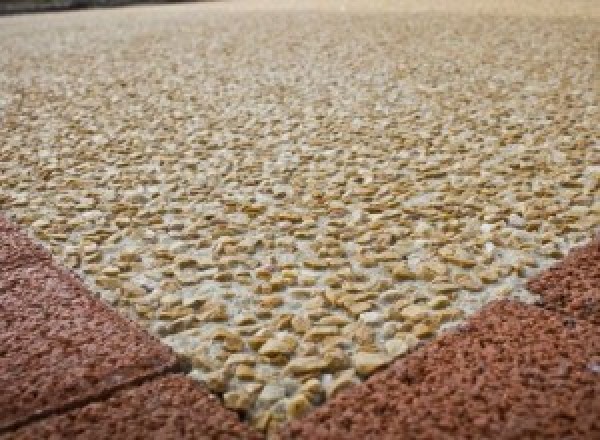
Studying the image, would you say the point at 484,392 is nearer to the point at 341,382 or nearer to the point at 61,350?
the point at 341,382

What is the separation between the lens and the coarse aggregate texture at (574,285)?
2.01 m

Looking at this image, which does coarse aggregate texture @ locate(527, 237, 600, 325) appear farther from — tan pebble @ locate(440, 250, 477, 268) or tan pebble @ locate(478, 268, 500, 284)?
tan pebble @ locate(440, 250, 477, 268)

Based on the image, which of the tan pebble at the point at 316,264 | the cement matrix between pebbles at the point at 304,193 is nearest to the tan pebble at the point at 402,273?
the cement matrix between pebbles at the point at 304,193

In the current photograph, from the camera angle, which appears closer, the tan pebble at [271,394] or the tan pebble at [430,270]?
the tan pebble at [271,394]

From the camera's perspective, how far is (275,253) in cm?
260

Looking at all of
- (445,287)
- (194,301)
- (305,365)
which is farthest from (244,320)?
(445,287)

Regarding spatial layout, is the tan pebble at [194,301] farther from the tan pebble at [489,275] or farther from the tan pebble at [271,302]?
the tan pebble at [489,275]

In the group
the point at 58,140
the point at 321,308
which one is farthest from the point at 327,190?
the point at 58,140

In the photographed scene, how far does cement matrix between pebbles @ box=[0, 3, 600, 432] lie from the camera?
204 cm

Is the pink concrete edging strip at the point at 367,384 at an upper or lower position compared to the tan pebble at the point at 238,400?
upper

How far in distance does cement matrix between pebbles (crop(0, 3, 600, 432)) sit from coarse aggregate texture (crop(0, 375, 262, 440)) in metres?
0.07

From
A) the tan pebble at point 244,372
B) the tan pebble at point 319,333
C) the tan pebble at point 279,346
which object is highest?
the tan pebble at point 244,372

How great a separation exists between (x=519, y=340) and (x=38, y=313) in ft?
4.71

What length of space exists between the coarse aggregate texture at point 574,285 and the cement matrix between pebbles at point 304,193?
8cm
